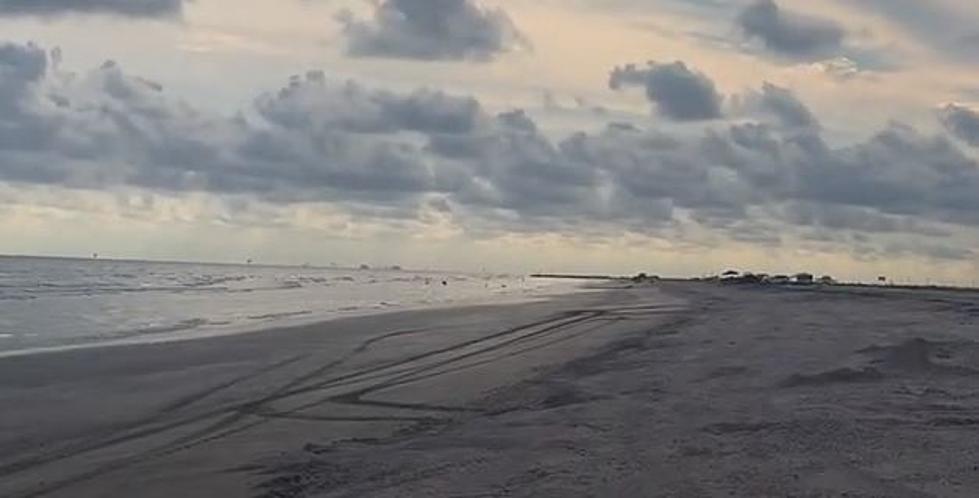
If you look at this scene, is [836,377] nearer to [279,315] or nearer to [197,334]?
[197,334]

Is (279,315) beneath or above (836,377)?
beneath

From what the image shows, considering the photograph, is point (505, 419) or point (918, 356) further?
point (918, 356)

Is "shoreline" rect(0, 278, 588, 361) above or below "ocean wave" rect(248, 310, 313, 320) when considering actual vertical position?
below

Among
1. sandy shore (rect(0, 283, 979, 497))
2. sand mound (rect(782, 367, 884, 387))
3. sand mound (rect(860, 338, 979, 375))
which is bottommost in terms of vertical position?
sandy shore (rect(0, 283, 979, 497))

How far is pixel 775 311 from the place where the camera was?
46.0 meters

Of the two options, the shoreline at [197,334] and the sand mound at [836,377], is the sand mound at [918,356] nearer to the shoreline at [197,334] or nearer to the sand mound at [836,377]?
the sand mound at [836,377]

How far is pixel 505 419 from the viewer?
14.7 meters

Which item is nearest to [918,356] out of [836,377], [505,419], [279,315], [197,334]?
[836,377]

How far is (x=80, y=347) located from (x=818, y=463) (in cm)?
2240

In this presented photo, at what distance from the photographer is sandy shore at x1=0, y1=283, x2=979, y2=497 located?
405 inches

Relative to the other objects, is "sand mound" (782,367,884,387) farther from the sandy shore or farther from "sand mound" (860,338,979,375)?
"sand mound" (860,338,979,375)

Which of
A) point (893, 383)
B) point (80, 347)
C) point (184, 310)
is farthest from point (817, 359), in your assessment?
point (184, 310)

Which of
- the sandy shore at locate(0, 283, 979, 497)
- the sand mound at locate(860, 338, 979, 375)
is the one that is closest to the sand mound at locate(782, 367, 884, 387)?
the sandy shore at locate(0, 283, 979, 497)

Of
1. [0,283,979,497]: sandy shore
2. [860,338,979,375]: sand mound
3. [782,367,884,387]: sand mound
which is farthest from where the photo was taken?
[860,338,979,375]: sand mound
